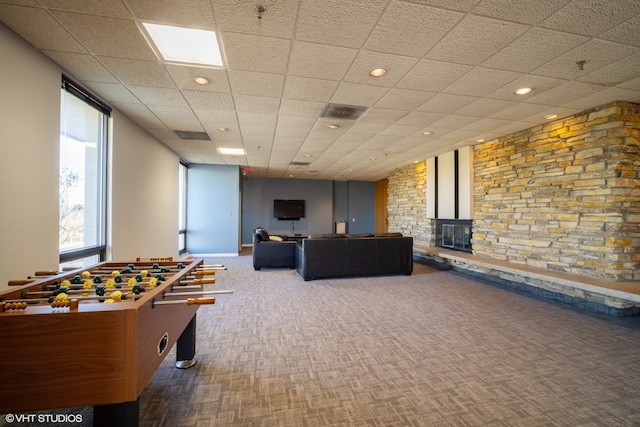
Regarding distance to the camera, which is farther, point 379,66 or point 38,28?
point 379,66

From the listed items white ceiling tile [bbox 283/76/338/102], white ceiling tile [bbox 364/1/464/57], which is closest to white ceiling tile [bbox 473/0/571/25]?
white ceiling tile [bbox 364/1/464/57]

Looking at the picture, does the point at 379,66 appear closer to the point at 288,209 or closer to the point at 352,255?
the point at 352,255

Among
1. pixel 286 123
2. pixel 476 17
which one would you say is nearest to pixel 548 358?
pixel 476 17

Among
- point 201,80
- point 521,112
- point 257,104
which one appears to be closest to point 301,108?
point 257,104

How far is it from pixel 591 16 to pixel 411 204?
6076mm

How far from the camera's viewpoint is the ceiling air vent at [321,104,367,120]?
11.6ft

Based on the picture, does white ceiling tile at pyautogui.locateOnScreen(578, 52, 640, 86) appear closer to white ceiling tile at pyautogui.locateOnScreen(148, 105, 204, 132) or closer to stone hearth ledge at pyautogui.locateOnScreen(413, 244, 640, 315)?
stone hearth ledge at pyautogui.locateOnScreen(413, 244, 640, 315)

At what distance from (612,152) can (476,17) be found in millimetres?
3034

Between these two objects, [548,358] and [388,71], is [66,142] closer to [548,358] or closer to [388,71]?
[388,71]

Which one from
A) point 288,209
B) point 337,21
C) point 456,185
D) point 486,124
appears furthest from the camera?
point 288,209

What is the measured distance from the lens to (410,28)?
6.72 feet

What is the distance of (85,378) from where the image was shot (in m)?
1.08

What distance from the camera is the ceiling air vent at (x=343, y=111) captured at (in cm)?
355

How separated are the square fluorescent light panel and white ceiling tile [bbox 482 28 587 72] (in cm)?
245
